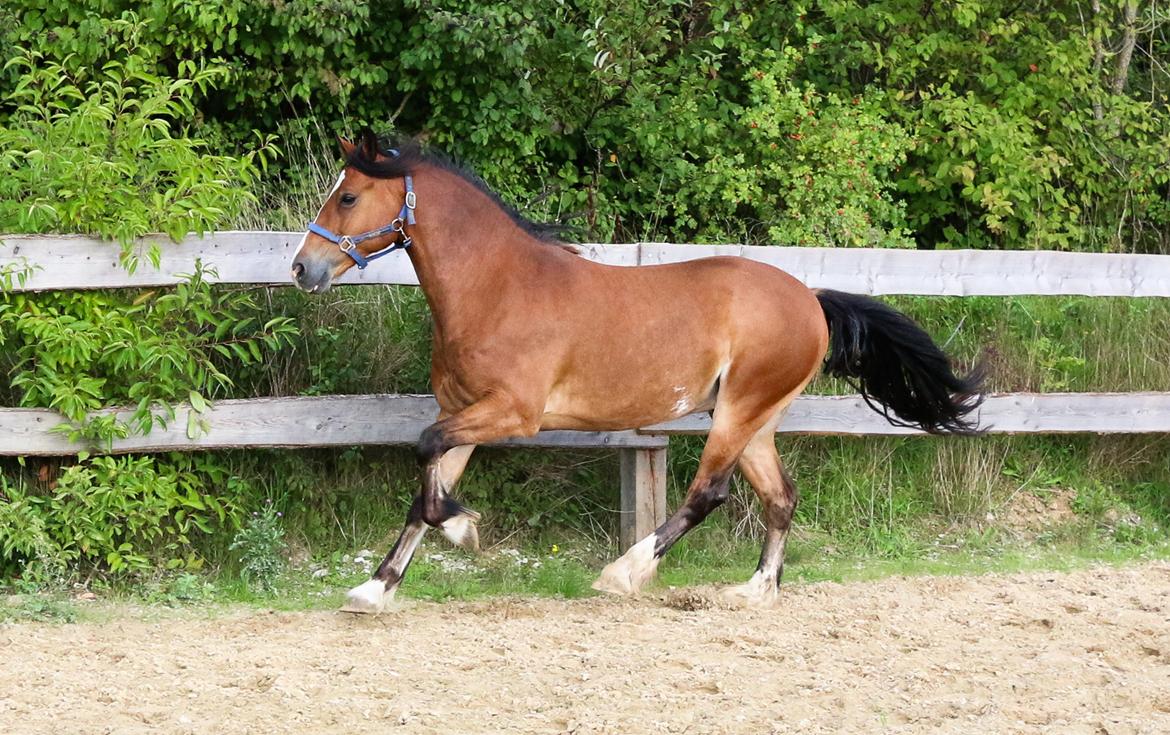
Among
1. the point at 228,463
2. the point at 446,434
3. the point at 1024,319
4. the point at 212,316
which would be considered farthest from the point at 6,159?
the point at 1024,319

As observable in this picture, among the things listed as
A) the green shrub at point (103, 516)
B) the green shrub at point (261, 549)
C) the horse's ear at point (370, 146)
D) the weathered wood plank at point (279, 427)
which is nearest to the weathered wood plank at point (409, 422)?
the weathered wood plank at point (279, 427)

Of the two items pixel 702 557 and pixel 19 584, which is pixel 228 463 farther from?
pixel 702 557

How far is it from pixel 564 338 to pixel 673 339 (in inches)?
21.2

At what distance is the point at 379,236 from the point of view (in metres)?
5.59

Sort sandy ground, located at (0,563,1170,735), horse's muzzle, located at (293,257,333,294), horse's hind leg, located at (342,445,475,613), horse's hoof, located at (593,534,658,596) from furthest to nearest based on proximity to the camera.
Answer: horse's hoof, located at (593,534,658,596) < horse's hind leg, located at (342,445,475,613) < horse's muzzle, located at (293,257,333,294) < sandy ground, located at (0,563,1170,735)

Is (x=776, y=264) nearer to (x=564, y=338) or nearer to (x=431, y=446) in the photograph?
(x=564, y=338)

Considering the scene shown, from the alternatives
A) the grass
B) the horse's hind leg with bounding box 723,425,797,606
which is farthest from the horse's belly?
the grass

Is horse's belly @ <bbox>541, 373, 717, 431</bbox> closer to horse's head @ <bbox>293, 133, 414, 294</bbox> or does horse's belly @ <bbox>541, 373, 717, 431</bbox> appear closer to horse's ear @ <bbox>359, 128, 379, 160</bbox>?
horse's head @ <bbox>293, 133, 414, 294</bbox>

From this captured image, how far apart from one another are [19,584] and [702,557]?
3.33 m

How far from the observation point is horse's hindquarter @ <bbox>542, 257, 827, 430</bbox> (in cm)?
587

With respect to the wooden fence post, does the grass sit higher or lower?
lower

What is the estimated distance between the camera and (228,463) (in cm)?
646

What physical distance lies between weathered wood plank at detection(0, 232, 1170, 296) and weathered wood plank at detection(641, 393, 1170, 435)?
1.95ft

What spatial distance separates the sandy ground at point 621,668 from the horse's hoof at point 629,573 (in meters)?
0.13
